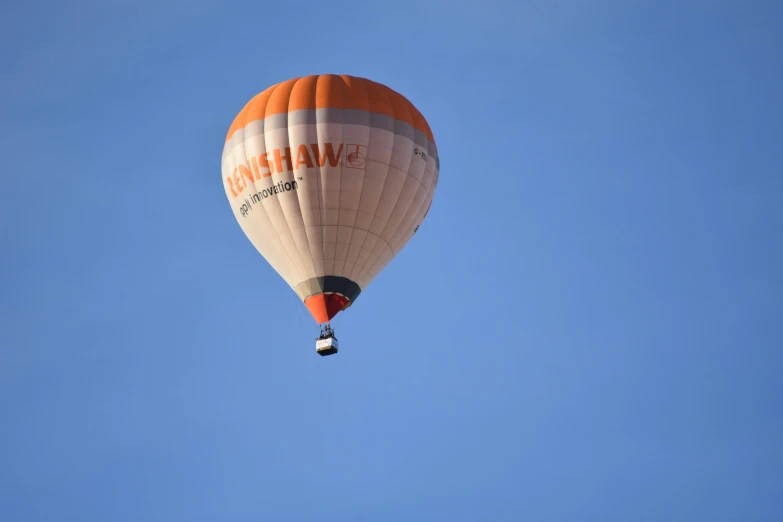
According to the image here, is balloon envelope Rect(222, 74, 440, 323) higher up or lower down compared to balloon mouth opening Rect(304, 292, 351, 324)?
higher up

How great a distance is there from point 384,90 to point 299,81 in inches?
91.1

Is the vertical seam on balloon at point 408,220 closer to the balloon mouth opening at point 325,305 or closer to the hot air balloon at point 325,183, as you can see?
the hot air balloon at point 325,183

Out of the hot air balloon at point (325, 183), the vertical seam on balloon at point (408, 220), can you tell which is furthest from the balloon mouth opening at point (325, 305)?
the vertical seam on balloon at point (408, 220)

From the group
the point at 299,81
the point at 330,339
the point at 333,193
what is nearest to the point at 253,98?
the point at 299,81

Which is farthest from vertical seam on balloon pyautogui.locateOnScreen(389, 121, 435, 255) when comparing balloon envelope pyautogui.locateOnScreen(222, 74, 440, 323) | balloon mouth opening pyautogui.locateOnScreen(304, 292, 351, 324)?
balloon mouth opening pyautogui.locateOnScreen(304, 292, 351, 324)

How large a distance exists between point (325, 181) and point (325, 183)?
52mm

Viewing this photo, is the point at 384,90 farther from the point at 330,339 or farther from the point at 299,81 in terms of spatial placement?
the point at 330,339

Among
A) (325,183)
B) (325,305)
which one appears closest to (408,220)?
(325,183)

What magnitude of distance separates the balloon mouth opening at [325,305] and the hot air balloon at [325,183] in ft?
0.09

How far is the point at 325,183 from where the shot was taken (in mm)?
39062

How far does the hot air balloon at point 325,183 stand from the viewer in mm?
39156

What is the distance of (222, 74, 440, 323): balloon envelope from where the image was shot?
39156 millimetres

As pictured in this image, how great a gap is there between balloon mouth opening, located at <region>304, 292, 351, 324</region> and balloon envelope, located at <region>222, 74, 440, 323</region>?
3 cm

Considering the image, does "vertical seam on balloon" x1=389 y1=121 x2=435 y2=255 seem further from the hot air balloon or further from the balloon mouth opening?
the balloon mouth opening
